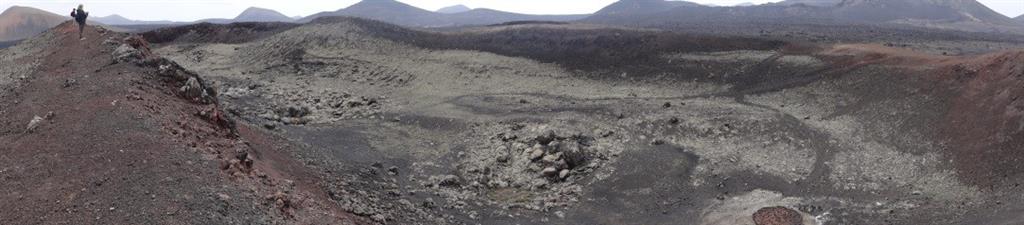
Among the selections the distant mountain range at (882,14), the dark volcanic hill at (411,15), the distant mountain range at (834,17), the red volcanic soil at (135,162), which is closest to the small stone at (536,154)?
the red volcanic soil at (135,162)

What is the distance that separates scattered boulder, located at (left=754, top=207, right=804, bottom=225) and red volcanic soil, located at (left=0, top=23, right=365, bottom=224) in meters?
8.03

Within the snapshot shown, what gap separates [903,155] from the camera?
17094 millimetres

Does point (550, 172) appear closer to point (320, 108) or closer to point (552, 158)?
point (552, 158)

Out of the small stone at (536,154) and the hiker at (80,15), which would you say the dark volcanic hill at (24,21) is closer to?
the hiker at (80,15)

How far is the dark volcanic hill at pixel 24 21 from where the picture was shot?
77.2 meters

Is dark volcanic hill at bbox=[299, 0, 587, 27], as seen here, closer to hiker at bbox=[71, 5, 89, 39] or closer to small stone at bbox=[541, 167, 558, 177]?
hiker at bbox=[71, 5, 89, 39]

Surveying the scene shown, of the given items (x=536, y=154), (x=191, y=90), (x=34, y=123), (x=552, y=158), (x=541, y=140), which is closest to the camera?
(x=34, y=123)

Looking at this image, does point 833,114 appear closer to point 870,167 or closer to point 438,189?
point 870,167

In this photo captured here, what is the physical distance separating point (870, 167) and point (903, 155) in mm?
1165

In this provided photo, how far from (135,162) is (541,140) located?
11.3 m

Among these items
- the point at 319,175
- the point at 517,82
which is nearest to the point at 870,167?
the point at 319,175

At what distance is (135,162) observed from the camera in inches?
436

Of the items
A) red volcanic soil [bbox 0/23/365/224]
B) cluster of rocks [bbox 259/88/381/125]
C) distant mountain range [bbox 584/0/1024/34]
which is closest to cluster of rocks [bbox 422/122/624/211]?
red volcanic soil [bbox 0/23/365/224]

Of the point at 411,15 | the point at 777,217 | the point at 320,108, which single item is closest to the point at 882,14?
the point at 411,15
